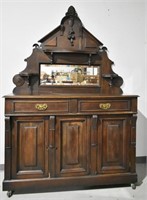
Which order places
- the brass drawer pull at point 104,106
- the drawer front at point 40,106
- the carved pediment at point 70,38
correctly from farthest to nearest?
the carved pediment at point 70,38
the brass drawer pull at point 104,106
the drawer front at point 40,106

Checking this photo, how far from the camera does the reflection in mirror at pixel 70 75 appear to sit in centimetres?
266

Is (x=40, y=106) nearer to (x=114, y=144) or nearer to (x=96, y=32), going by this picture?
(x=114, y=144)

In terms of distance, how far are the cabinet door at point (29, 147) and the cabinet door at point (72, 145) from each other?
0.48ft

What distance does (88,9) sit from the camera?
9.34ft

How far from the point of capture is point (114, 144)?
2332 mm

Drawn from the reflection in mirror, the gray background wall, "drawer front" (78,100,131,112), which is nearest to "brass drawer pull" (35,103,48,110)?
"drawer front" (78,100,131,112)

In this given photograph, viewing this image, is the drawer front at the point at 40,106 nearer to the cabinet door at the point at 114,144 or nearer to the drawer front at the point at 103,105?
the drawer front at the point at 103,105

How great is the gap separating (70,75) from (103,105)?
0.68 m

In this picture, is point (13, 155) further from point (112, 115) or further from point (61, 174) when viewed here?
point (112, 115)

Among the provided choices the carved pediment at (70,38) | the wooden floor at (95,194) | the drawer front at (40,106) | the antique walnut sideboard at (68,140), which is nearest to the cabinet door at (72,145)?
the antique walnut sideboard at (68,140)

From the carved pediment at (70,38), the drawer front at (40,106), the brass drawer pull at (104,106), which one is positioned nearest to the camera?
the drawer front at (40,106)

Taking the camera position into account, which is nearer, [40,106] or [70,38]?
[40,106]

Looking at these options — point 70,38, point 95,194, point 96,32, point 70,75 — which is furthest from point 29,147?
point 96,32

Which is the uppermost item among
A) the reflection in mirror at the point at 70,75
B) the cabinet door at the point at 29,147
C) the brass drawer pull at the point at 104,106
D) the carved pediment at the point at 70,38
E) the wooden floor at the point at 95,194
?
the carved pediment at the point at 70,38
